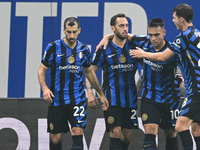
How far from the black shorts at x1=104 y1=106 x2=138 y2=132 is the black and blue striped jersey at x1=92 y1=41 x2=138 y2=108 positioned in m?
0.07

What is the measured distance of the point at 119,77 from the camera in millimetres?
7703

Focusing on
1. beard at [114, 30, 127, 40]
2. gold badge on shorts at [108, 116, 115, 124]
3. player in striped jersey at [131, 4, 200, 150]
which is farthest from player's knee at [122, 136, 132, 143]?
player in striped jersey at [131, 4, 200, 150]

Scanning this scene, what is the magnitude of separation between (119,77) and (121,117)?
0.57 m

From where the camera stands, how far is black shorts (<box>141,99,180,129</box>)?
23.4ft

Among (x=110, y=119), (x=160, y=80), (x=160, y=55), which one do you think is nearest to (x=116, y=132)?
(x=110, y=119)

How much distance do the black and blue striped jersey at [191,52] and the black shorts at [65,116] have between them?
1.59 metres

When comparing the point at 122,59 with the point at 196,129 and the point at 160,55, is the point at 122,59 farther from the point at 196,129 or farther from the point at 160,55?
the point at 196,129

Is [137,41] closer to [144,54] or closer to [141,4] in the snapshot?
[144,54]

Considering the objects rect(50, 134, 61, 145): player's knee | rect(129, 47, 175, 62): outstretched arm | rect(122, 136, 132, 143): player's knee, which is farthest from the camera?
rect(122, 136, 132, 143): player's knee

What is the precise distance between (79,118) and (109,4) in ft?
12.5

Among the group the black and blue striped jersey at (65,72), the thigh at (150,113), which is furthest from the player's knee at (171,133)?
the black and blue striped jersey at (65,72)

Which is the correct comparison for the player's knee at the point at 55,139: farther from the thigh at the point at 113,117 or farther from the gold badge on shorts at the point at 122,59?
the gold badge on shorts at the point at 122,59

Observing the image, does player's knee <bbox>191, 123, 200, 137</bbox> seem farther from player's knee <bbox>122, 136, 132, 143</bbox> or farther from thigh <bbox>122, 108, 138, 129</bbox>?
player's knee <bbox>122, 136, 132, 143</bbox>

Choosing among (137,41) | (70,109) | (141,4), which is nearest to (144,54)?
(137,41)
